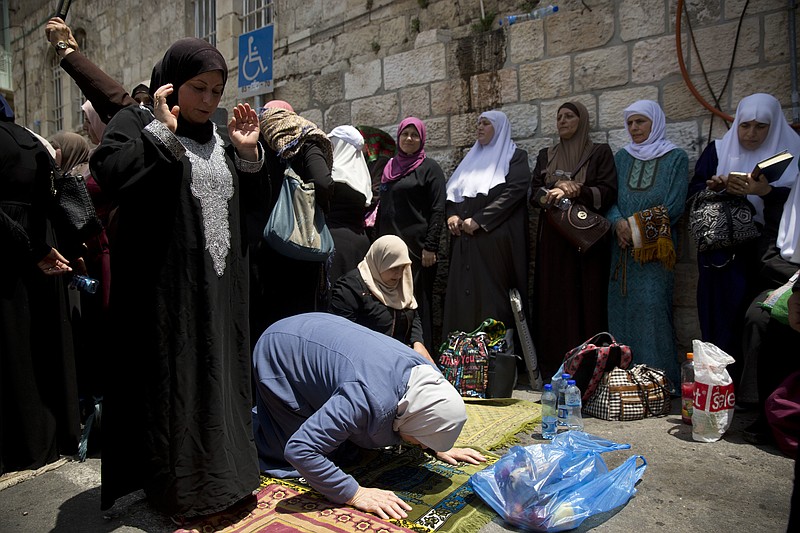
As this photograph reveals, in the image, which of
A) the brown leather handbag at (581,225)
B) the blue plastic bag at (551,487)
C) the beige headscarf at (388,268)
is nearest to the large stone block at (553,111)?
the brown leather handbag at (581,225)

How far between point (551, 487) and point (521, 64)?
3941 millimetres

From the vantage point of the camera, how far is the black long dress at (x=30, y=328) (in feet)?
9.64

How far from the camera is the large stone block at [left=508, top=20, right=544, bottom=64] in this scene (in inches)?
205

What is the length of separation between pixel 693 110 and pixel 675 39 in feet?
1.79

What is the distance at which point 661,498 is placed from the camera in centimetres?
269

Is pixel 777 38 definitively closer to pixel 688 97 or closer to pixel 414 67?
pixel 688 97

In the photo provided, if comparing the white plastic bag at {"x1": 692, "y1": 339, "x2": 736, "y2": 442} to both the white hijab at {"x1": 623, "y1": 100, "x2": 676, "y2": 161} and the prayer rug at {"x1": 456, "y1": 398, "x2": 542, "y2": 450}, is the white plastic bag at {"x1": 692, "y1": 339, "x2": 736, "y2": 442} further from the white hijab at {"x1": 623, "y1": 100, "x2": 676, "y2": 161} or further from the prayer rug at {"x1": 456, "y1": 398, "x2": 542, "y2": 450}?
the white hijab at {"x1": 623, "y1": 100, "x2": 676, "y2": 161}

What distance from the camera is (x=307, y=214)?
3.29 metres

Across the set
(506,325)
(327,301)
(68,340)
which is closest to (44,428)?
(68,340)

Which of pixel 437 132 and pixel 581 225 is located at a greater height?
pixel 437 132

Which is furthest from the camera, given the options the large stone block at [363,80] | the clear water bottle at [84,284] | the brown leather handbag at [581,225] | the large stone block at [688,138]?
the large stone block at [363,80]

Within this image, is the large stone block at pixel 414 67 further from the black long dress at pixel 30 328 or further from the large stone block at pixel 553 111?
the black long dress at pixel 30 328

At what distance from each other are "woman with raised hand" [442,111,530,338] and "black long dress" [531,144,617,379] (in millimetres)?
194

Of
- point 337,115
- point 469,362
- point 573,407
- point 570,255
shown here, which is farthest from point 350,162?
point 337,115
